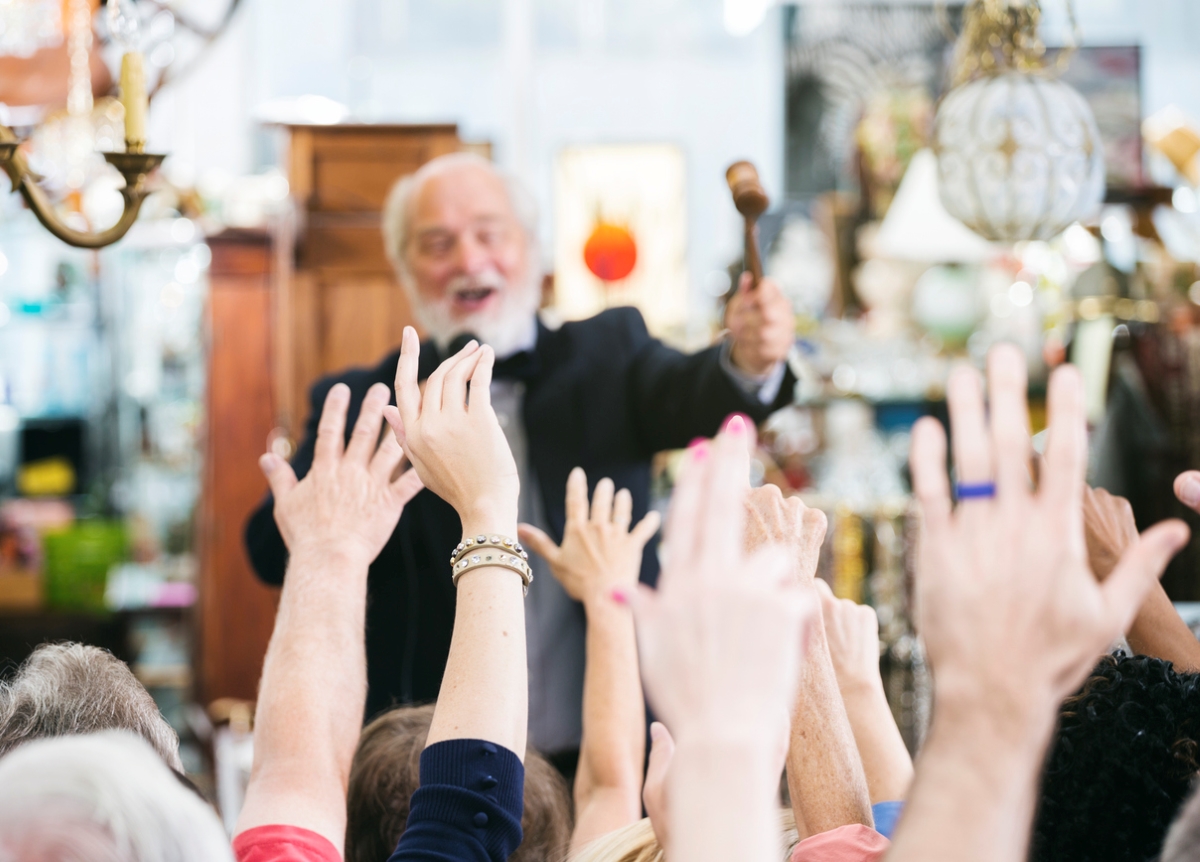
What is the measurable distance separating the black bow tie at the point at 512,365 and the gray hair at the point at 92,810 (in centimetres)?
129

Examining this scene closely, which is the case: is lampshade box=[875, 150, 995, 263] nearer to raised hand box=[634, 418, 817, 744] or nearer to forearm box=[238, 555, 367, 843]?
forearm box=[238, 555, 367, 843]

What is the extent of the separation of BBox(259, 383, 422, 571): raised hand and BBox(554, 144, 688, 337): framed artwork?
3.23m

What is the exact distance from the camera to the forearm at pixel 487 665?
865mm

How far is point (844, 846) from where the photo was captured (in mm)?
874

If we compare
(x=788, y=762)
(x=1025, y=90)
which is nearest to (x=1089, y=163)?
(x=1025, y=90)

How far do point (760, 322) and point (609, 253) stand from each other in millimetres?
2758

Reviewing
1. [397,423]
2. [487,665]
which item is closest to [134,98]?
[397,423]

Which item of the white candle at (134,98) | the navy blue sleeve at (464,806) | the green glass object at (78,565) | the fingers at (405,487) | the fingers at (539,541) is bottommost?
the green glass object at (78,565)

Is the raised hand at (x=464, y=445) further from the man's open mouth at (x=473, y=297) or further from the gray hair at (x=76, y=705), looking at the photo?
the man's open mouth at (x=473, y=297)

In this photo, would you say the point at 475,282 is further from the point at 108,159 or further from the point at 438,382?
the point at 438,382

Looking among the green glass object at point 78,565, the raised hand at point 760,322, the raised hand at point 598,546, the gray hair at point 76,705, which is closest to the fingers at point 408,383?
the gray hair at point 76,705

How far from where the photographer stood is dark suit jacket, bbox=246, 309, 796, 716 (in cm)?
156

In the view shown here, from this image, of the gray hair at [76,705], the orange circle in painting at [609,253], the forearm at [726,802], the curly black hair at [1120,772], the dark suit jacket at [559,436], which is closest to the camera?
the forearm at [726,802]

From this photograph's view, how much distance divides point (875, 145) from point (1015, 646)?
13.1 feet
